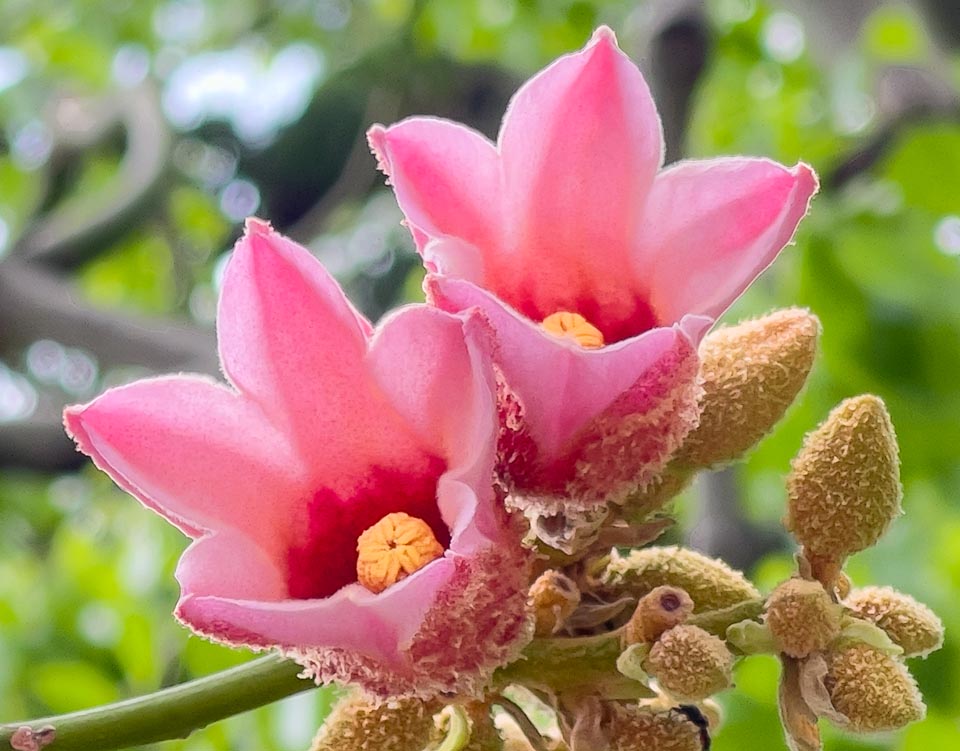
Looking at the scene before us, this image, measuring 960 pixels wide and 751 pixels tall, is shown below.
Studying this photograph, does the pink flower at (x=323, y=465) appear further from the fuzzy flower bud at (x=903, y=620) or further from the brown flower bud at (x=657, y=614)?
the fuzzy flower bud at (x=903, y=620)

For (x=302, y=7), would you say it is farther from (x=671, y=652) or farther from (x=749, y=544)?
(x=671, y=652)

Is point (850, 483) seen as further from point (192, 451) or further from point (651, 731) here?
point (192, 451)

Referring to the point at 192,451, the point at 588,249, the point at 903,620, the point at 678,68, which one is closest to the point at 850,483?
the point at 903,620

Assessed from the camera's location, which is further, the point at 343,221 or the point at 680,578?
the point at 343,221

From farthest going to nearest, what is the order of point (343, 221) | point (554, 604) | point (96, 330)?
1. point (343, 221)
2. point (96, 330)
3. point (554, 604)

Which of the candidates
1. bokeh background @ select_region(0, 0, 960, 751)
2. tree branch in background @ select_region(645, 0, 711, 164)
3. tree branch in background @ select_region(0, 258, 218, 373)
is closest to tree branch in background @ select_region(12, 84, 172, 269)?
bokeh background @ select_region(0, 0, 960, 751)

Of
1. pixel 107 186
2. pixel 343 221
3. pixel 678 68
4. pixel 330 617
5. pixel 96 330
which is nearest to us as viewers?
pixel 330 617

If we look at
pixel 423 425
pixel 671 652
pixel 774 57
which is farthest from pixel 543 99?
pixel 774 57
